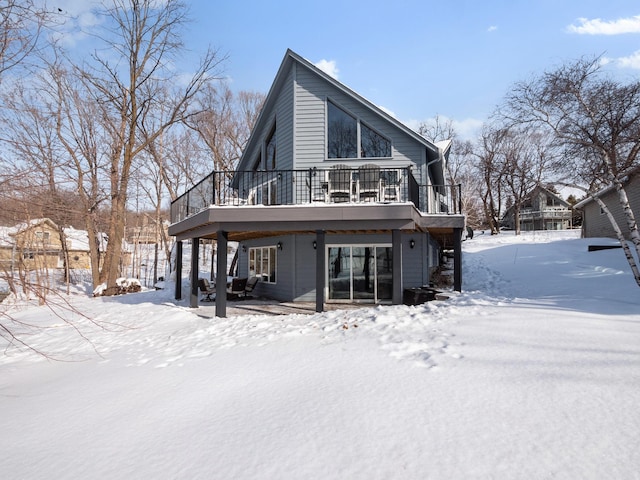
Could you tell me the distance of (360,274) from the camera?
1176 centimetres

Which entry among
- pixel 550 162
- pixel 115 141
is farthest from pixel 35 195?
pixel 115 141

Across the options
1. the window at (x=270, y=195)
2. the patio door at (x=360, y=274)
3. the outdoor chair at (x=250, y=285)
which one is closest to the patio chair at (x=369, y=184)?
the patio door at (x=360, y=274)

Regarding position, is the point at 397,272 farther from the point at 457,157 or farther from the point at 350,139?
the point at 457,157

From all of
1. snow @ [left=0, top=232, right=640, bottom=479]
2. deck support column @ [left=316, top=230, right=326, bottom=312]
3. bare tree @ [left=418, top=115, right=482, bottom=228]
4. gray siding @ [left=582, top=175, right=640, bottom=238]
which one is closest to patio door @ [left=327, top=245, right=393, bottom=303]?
deck support column @ [left=316, top=230, right=326, bottom=312]

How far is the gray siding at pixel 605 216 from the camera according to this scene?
16.1 metres

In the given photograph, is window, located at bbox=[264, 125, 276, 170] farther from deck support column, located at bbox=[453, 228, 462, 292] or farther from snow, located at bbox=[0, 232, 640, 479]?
snow, located at bbox=[0, 232, 640, 479]

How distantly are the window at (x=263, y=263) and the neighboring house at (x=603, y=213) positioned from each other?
14386 millimetres

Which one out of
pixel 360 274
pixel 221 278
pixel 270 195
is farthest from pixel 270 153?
pixel 221 278

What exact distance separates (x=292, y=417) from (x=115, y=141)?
19649 mm

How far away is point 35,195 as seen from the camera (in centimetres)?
462

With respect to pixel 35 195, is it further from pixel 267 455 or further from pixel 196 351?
pixel 267 455

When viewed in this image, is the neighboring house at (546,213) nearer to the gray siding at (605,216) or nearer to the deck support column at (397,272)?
the gray siding at (605,216)

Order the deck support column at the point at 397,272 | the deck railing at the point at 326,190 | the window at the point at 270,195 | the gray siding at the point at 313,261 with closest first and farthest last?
the deck support column at the point at 397,272
the deck railing at the point at 326,190
the gray siding at the point at 313,261
the window at the point at 270,195

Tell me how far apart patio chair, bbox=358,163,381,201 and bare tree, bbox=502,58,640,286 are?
4.69 meters
